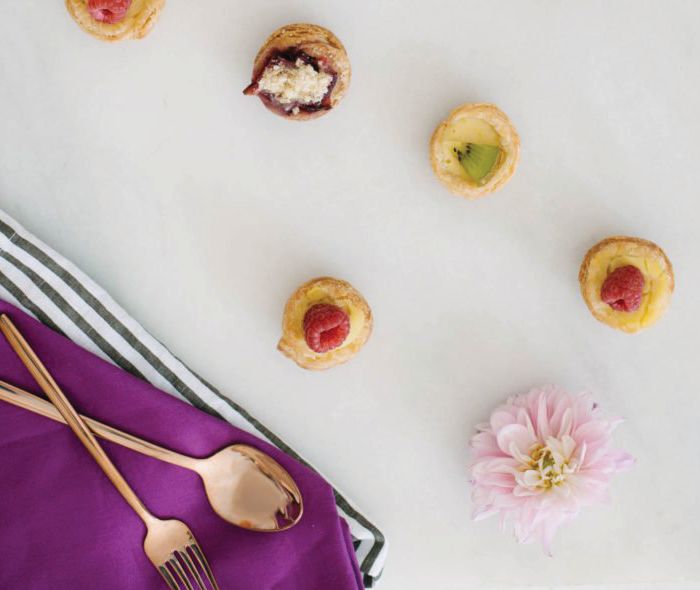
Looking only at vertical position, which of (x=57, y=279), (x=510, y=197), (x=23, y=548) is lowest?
→ (x=23, y=548)

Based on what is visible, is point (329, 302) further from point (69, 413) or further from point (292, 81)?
point (69, 413)

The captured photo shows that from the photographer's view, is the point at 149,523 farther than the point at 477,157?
No

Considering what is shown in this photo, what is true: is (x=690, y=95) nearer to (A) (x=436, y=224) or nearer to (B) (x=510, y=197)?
(B) (x=510, y=197)

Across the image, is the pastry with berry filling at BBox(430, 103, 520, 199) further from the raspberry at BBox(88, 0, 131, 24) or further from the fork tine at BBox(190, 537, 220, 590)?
the fork tine at BBox(190, 537, 220, 590)

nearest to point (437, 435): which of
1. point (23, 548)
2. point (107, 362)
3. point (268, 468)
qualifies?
point (268, 468)

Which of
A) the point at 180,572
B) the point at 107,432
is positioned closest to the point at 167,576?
the point at 180,572

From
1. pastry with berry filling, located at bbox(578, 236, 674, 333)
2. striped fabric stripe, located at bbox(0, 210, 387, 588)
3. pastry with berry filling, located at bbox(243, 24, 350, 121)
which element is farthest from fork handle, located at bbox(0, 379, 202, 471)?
pastry with berry filling, located at bbox(578, 236, 674, 333)
